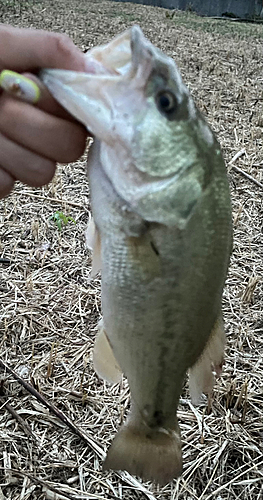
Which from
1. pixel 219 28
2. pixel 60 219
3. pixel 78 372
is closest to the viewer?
pixel 78 372

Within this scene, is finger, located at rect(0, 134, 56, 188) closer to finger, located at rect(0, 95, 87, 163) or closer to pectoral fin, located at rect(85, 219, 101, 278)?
finger, located at rect(0, 95, 87, 163)

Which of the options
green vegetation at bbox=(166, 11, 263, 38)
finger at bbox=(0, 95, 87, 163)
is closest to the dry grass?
finger at bbox=(0, 95, 87, 163)

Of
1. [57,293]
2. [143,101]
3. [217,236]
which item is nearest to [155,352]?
[217,236]

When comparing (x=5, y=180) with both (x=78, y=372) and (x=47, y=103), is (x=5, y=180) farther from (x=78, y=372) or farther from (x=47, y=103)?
(x=78, y=372)

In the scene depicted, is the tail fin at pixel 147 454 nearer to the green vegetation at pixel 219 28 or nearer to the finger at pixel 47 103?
the finger at pixel 47 103

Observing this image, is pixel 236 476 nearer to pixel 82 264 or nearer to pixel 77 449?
pixel 77 449

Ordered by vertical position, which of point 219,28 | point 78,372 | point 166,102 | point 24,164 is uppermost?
point 166,102

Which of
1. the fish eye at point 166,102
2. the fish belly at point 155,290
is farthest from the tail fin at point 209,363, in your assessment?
the fish eye at point 166,102

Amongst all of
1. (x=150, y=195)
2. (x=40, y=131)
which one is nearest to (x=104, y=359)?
(x=150, y=195)
